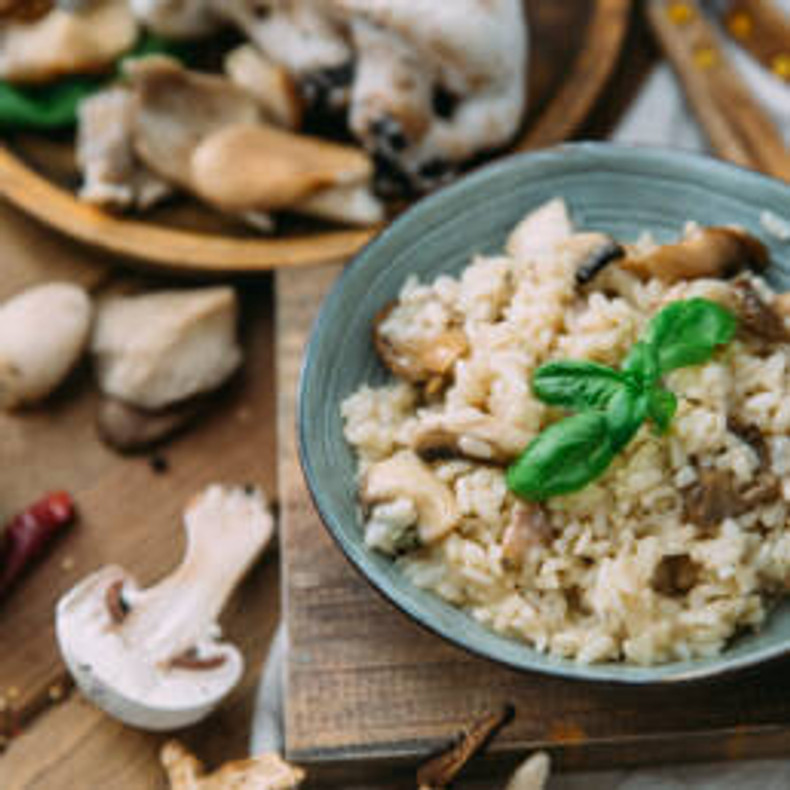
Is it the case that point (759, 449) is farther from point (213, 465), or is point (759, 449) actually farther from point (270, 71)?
point (270, 71)

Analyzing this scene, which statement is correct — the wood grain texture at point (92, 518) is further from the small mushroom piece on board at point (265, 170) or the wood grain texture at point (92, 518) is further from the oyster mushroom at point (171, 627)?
the small mushroom piece on board at point (265, 170)

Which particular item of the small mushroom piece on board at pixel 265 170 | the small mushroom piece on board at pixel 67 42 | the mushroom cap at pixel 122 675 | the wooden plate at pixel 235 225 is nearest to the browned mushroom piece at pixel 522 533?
the mushroom cap at pixel 122 675

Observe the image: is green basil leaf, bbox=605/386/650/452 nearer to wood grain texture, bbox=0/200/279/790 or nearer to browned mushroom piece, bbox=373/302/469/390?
browned mushroom piece, bbox=373/302/469/390

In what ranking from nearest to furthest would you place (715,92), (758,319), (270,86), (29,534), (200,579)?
1. (758,319)
2. (200,579)
3. (29,534)
4. (270,86)
5. (715,92)

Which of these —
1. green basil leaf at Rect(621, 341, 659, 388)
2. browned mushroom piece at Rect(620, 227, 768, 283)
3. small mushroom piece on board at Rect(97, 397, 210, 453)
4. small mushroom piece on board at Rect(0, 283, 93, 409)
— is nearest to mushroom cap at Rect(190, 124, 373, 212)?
small mushroom piece on board at Rect(0, 283, 93, 409)

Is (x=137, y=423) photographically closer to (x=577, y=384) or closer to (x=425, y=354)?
(x=425, y=354)

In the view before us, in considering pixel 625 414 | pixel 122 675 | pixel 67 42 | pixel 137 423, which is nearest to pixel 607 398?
pixel 625 414
